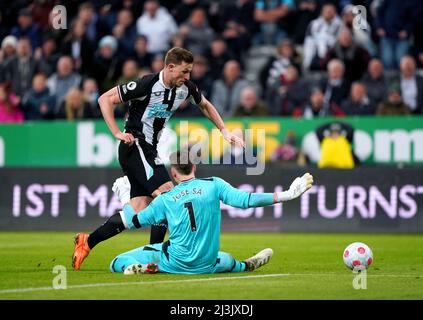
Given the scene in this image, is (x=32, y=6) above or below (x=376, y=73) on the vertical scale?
above

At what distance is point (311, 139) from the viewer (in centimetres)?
2153

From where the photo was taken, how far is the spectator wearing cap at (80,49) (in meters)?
24.7

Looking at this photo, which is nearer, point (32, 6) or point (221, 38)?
point (221, 38)

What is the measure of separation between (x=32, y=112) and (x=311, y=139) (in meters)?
6.42

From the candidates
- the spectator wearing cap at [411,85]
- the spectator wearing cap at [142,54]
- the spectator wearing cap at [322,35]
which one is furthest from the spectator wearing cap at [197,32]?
the spectator wearing cap at [411,85]

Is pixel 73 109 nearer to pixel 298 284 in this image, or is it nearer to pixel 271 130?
pixel 271 130

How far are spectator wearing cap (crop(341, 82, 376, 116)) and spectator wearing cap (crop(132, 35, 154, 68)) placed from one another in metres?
4.97

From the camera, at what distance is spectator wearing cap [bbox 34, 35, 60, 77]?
24.8 m

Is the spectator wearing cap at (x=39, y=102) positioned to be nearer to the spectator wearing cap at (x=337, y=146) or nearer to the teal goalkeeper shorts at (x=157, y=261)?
the spectator wearing cap at (x=337, y=146)

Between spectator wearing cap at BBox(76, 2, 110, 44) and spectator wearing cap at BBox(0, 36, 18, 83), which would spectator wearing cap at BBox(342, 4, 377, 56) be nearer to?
spectator wearing cap at BBox(76, 2, 110, 44)

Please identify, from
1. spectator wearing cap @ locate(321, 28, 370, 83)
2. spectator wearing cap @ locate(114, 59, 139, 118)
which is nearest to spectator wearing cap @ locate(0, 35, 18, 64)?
spectator wearing cap @ locate(114, 59, 139, 118)

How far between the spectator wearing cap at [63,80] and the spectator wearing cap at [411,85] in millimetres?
7299
